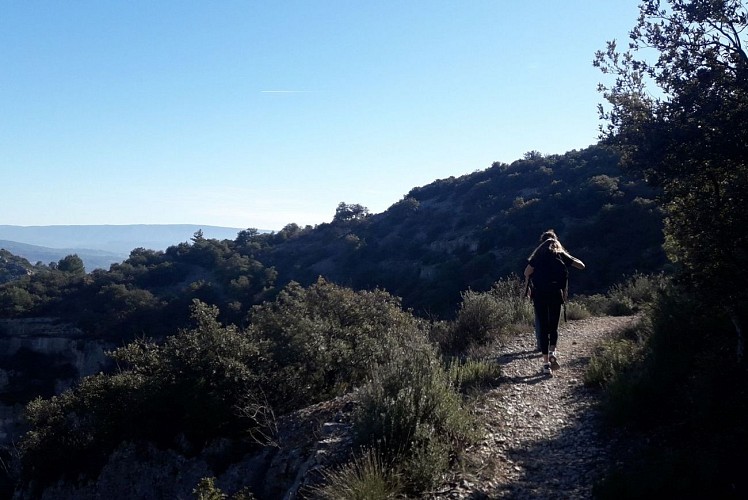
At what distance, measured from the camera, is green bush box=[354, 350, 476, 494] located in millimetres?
4379

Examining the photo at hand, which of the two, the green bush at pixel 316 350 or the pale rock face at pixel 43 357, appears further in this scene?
the pale rock face at pixel 43 357

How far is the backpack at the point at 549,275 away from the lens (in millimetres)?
7586

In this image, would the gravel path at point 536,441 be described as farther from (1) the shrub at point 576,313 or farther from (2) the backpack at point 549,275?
(1) the shrub at point 576,313

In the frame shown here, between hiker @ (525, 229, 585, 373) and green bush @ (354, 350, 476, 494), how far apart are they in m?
2.60

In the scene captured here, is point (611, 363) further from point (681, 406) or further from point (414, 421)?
point (414, 421)

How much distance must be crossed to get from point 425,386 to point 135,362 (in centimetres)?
702

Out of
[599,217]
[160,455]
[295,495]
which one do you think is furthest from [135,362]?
[599,217]

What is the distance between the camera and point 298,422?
23.0 ft

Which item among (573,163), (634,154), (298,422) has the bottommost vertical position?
(298,422)

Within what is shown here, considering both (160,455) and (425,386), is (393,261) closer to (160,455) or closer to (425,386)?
(160,455)

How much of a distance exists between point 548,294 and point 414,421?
3.54m

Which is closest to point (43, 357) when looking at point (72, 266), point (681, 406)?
point (72, 266)

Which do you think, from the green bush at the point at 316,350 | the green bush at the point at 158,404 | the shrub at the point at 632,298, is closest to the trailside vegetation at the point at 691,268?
the green bush at the point at 316,350

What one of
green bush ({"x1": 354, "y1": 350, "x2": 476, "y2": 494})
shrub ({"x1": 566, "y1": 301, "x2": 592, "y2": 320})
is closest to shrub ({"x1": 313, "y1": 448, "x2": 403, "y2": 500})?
green bush ({"x1": 354, "y1": 350, "x2": 476, "y2": 494})
